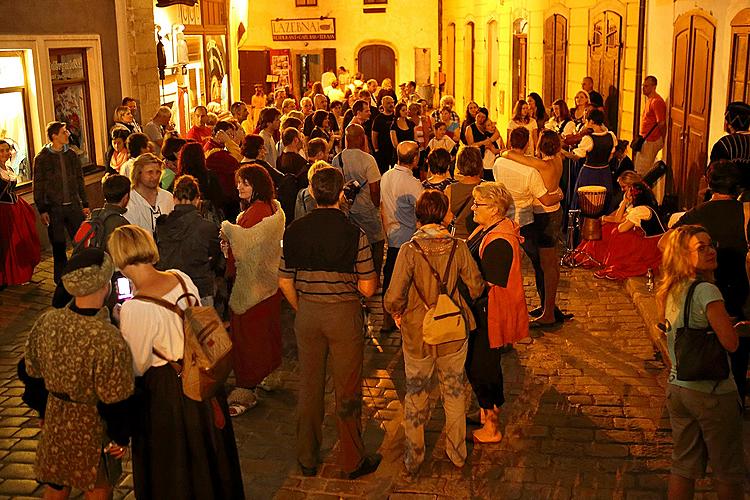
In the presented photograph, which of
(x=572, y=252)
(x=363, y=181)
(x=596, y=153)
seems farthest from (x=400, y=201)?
(x=596, y=153)

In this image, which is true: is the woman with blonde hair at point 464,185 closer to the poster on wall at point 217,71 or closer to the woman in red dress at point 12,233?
the woman in red dress at point 12,233

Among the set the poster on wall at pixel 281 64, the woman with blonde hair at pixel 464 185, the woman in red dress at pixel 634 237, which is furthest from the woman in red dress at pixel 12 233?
the poster on wall at pixel 281 64

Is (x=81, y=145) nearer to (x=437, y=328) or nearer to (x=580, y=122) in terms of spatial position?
(x=580, y=122)

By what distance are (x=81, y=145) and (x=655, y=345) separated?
8.95 metres

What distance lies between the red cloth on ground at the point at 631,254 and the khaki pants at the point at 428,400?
15.3 ft

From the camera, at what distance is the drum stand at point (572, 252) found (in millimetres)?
10594

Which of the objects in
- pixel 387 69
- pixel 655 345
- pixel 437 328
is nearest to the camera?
pixel 437 328

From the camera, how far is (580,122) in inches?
520

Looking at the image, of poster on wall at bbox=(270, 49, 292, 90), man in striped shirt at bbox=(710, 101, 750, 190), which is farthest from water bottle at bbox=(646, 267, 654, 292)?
poster on wall at bbox=(270, 49, 292, 90)

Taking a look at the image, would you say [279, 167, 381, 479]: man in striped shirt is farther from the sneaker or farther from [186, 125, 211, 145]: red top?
[186, 125, 211, 145]: red top

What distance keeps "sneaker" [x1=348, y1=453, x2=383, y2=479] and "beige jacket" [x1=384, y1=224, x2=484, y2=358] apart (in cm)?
76

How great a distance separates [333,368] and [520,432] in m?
1.54

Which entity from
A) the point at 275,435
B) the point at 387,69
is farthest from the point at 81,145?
the point at 387,69

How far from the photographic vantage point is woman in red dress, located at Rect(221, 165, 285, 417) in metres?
6.46
